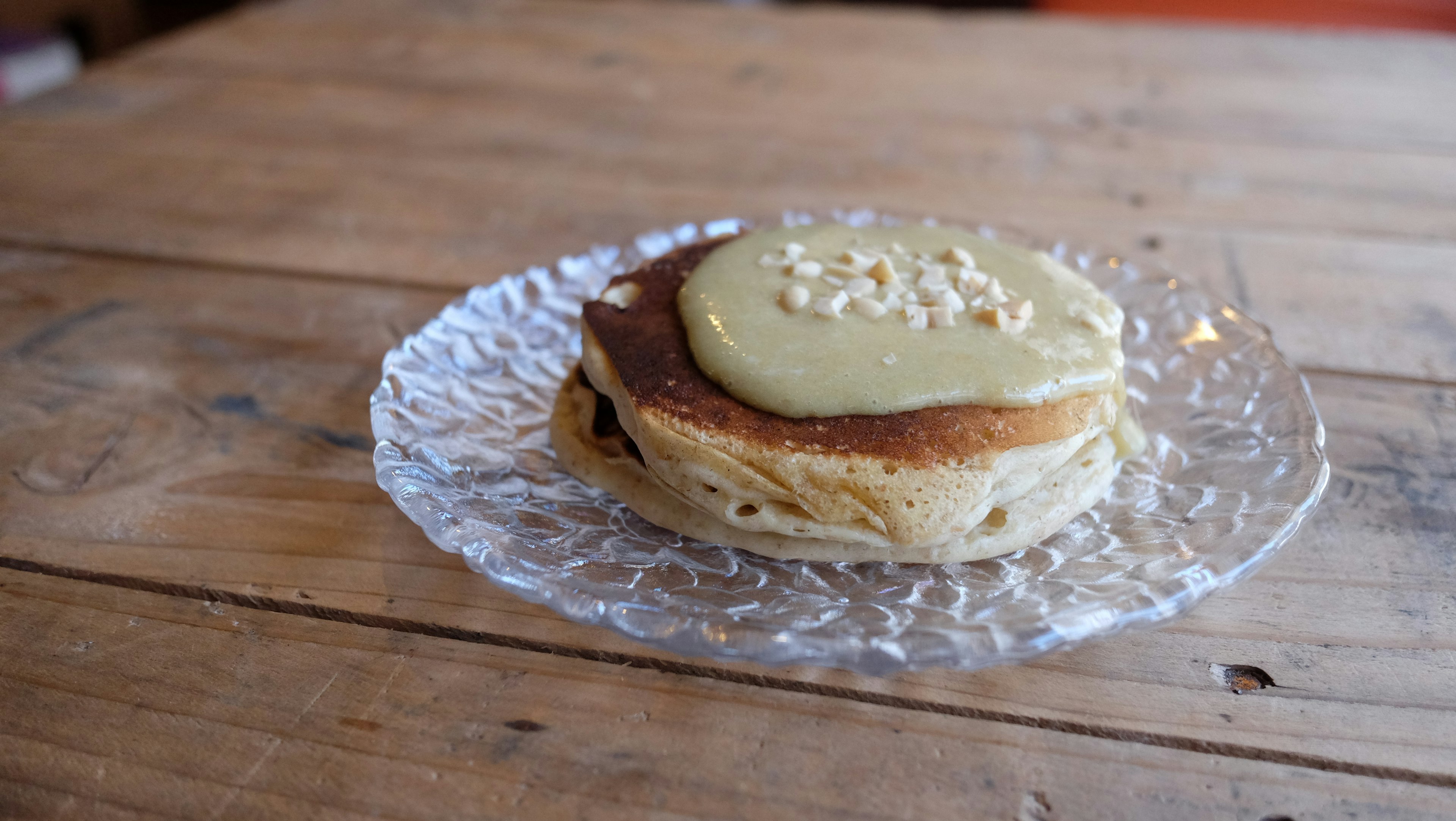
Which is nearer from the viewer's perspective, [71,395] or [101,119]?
[71,395]

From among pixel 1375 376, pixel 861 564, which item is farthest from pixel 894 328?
pixel 1375 376

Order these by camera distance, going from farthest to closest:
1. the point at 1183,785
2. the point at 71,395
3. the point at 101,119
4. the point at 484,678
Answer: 1. the point at 101,119
2. the point at 71,395
3. the point at 484,678
4. the point at 1183,785

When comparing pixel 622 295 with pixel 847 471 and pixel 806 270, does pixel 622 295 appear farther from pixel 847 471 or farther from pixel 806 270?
pixel 847 471

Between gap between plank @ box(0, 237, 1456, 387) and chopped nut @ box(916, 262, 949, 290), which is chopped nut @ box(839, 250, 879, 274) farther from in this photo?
gap between plank @ box(0, 237, 1456, 387)

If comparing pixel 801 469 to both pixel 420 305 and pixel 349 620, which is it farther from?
pixel 420 305

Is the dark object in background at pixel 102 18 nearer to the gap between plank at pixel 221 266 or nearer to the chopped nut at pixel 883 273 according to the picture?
the gap between plank at pixel 221 266

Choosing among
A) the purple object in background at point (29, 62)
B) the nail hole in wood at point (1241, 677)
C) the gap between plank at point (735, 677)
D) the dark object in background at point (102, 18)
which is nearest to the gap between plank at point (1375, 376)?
the nail hole in wood at point (1241, 677)

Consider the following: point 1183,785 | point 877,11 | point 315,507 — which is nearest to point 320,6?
point 877,11

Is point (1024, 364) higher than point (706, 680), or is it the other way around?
point (1024, 364)
